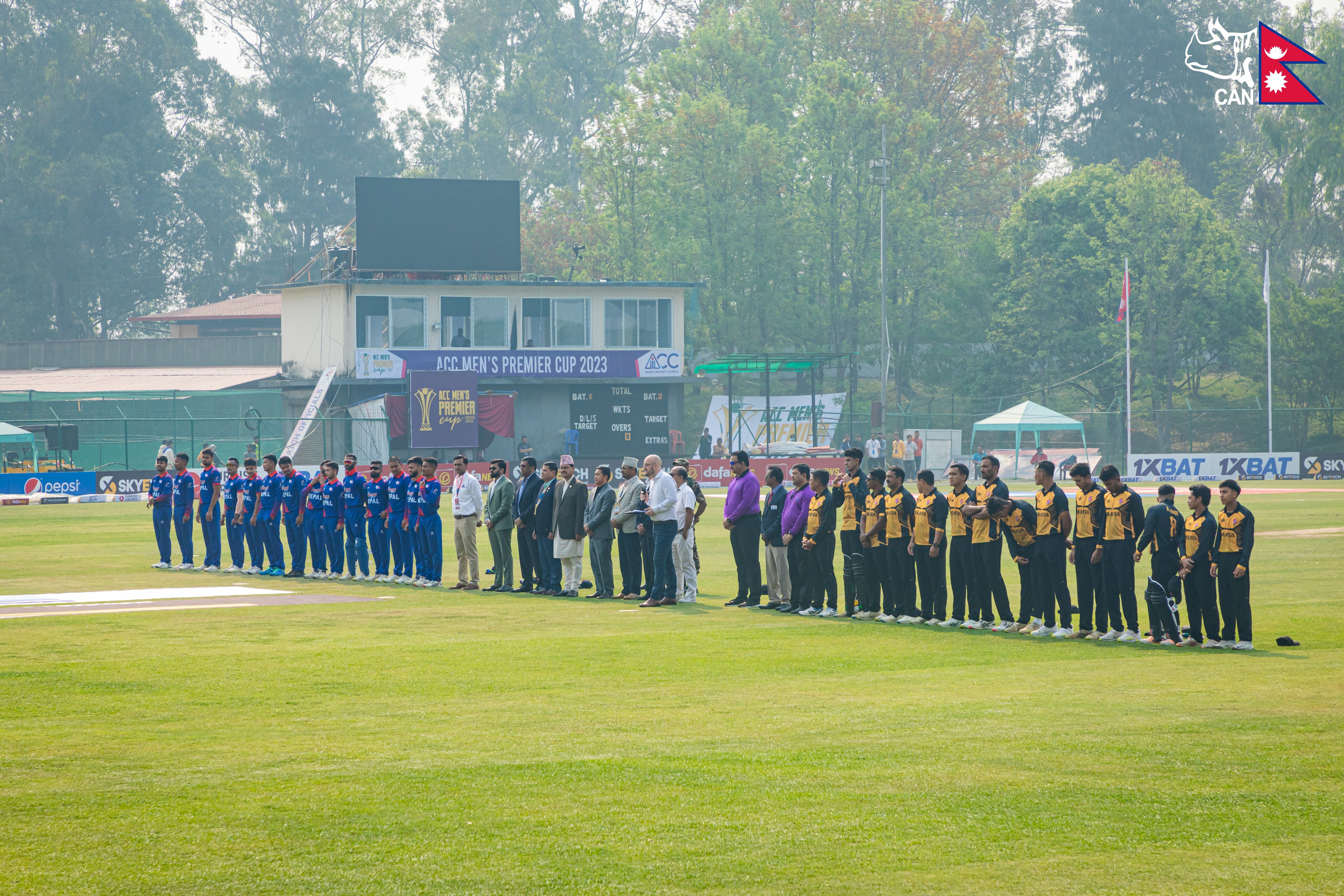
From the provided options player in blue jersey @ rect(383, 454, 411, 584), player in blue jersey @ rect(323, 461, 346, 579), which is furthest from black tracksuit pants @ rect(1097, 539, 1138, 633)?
player in blue jersey @ rect(323, 461, 346, 579)

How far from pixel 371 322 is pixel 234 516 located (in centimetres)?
3166

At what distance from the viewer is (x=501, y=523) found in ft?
65.8

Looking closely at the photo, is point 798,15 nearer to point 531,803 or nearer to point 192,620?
point 192,620

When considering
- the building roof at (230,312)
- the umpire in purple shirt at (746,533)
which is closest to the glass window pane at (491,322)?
the building roof at (230,312)

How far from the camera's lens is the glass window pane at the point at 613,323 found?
57.2 m

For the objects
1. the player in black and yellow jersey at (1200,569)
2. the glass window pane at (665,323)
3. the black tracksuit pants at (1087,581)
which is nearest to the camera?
the player in black and yellow jersey at (1200,569)

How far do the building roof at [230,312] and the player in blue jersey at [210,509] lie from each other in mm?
50328

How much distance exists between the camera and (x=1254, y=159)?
77375 mm

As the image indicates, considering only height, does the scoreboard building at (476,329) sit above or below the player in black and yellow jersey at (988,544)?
above

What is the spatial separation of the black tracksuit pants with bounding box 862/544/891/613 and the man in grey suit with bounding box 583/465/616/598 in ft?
12.5

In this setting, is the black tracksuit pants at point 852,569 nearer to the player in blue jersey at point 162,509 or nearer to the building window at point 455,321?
the player in blue jersey at point 162,509

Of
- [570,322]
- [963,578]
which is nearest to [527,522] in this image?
[963,578]

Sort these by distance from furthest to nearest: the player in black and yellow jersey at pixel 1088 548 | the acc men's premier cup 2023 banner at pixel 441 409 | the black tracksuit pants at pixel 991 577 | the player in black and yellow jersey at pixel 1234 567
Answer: the acc men's premier cup 2023 banner at pixel 441 409 → the black tracksuit pants at pixel 991 577 → the player in black and yellow jersey at pixel 1088 548 → the player in black and yellow jersey at pixel 1234 567

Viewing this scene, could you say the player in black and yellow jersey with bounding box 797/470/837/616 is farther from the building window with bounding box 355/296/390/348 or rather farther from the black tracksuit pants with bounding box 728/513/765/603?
the building window with bounding box 355/296/390/348
